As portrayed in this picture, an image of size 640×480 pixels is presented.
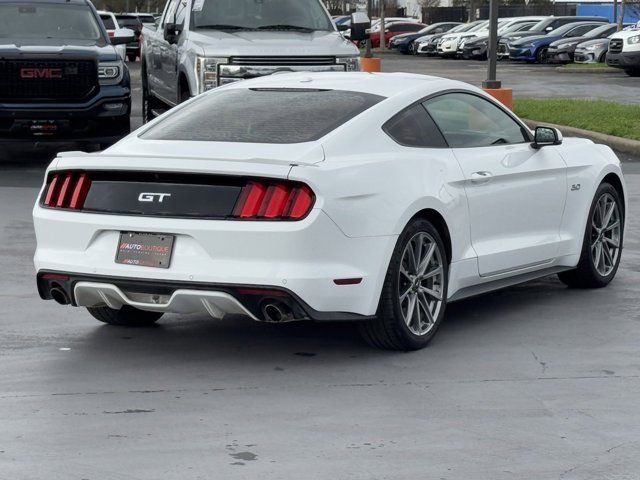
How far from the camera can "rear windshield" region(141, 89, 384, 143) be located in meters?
7.59

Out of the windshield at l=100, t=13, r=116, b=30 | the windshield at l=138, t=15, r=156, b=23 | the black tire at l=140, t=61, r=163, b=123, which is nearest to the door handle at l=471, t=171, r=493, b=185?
the black tire at l=140, t=61, r=163, b=123

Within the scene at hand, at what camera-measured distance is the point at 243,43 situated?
1625cm

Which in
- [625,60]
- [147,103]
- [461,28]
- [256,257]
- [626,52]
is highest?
[256,257]

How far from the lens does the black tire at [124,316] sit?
819 cm

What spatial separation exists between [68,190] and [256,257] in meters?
1.21

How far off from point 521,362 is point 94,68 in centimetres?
1013

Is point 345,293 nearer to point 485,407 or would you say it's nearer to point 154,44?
point 485,407

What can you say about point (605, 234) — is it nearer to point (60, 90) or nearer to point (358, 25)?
point (60, 90)

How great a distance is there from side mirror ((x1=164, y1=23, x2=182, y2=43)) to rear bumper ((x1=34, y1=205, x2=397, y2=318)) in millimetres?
10179

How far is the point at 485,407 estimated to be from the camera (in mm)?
6445

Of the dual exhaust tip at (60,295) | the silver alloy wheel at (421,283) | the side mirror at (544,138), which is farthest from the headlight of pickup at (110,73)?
the silver alloy wheel at (421,283)

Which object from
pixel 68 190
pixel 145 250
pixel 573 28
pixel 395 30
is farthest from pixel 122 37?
pixel 395 30

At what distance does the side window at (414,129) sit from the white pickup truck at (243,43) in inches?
315

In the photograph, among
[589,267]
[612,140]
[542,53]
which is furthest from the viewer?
[542,53]
